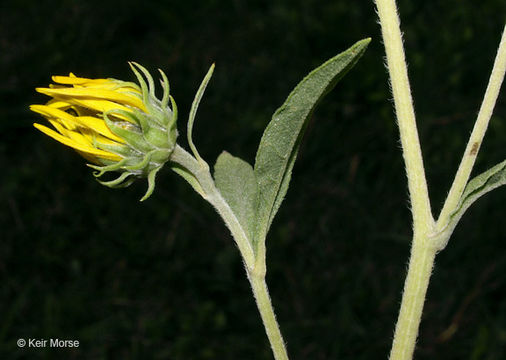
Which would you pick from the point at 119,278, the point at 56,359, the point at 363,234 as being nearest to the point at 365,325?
the point at 363,234

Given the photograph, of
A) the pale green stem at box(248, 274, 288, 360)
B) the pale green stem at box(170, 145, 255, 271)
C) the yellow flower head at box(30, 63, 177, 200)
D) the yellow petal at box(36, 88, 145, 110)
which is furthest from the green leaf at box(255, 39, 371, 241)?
the yellow petal at box(36, 88, 145, 110)

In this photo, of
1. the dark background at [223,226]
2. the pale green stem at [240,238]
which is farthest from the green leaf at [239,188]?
the dark background at [223,226]

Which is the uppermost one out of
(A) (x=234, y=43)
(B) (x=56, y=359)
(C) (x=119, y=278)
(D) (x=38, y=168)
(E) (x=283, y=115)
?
(A) (x=234, y=43)

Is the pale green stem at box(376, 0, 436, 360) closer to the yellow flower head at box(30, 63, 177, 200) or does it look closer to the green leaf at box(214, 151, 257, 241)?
the green leaf at box(214, 151, 257, 241)

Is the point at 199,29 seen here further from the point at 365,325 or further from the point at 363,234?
the point at 365,325

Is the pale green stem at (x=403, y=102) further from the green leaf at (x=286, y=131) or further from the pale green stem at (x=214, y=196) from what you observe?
the pale green stem at (x=214, y=196)

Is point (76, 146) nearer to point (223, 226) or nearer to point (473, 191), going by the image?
point (473, 191)
